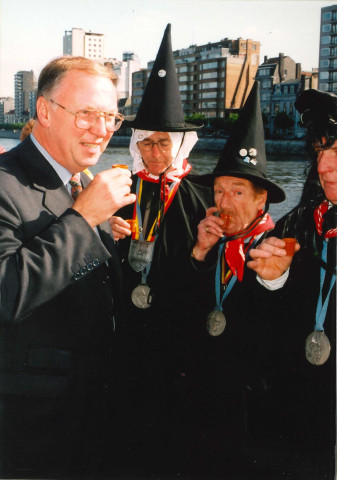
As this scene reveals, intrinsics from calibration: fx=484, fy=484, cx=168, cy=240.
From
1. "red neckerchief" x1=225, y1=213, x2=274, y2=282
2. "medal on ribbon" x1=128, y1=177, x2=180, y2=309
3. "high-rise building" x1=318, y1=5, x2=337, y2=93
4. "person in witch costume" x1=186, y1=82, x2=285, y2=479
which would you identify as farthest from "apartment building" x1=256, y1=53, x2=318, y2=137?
"red neckerchief" x1=225, y1=213, x2=274, y2=282

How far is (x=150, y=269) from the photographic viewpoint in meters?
2.77

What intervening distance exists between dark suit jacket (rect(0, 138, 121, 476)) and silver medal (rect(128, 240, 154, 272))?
0.67 m

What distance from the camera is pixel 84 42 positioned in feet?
8.77

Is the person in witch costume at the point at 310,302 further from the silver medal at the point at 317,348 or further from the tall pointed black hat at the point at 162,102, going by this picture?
the tall pointed black hat at the point at 162,102

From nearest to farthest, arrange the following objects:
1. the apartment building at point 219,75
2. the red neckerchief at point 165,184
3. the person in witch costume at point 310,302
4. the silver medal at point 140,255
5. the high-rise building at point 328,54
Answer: the person in witch costume at point 310,302 → the silver medal at point 140,255 → the red neckerchief at point 165,184 → the high-rise building at point 328,54 → the apartment building at point 219,75

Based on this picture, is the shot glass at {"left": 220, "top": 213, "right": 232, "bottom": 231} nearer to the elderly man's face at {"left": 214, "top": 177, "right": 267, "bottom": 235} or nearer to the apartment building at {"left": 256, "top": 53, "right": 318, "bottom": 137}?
the elderly man's face at {"left": 214, "top": 177, "right": 267, "bottom": 235}

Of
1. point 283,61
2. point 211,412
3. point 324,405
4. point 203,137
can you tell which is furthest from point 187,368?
point 283,61

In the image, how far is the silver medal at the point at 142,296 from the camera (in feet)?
8.89

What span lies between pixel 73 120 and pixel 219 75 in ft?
256

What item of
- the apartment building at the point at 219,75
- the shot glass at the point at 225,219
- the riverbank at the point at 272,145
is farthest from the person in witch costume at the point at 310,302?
the apartment building at the point at 219,75

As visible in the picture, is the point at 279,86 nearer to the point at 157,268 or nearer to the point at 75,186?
the point at 157,268

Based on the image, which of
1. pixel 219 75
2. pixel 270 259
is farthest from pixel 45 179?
pixel 219 75

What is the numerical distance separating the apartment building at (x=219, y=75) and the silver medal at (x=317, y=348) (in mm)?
74614

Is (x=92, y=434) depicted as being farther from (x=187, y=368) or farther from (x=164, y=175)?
Result: (x=164, y=175)
